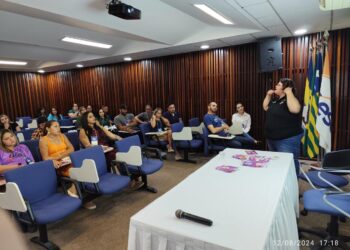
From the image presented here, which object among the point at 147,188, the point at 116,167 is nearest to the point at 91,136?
the point at 116,167

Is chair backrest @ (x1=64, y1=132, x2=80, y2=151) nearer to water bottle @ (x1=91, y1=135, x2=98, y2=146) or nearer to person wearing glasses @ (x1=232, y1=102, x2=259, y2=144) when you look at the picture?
water bottle @ (x1=91, y1=135, x2=98, y2=146)

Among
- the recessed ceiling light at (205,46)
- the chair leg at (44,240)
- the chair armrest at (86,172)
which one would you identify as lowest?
the chair leg at (44,240)

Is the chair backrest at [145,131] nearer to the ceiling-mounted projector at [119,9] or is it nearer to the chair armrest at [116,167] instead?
the chair armrest at [116,167]

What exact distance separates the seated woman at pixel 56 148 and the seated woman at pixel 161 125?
2231 millimetres

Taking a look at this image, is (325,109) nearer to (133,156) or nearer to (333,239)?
(333,239)

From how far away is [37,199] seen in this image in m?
2.64

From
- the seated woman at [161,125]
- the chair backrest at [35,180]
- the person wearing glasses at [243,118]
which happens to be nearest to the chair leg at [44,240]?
the chair backrest at [35,180]

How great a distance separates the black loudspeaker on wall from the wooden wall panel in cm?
33

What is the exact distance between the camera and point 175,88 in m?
7.09

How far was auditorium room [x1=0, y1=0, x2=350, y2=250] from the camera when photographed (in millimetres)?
1764

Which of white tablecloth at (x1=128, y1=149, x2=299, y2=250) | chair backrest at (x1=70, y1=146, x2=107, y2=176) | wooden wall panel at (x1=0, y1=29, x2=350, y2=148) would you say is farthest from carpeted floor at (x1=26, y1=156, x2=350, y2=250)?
wooden wall panel at (x1=0, y1=29, x2=350, y2=148)

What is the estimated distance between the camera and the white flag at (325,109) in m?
4.06

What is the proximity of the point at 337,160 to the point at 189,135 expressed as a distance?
295 centimetres

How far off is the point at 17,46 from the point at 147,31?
14.0 ft
